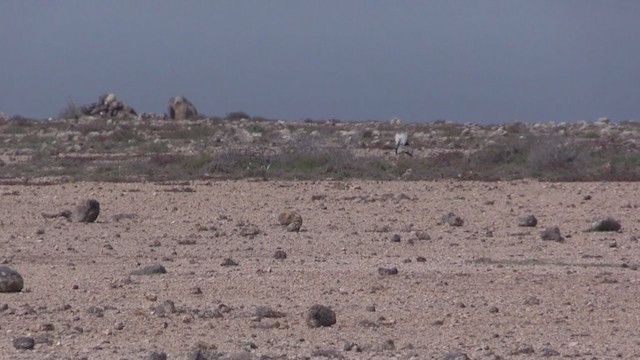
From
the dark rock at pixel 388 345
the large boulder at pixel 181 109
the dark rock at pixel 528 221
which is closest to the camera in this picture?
the dark rock at pixel 388 345

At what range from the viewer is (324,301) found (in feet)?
29.2

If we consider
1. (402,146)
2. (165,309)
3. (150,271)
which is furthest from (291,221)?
(402,146)

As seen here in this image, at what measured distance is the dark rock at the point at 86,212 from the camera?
1463cm

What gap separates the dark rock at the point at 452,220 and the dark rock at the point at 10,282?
6237mm

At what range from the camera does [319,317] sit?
25.7 feet

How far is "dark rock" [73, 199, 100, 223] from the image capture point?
48.0 feet

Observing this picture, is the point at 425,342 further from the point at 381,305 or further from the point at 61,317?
the point at 61,317

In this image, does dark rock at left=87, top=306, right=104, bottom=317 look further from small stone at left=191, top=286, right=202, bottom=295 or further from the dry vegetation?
the dry vegetation

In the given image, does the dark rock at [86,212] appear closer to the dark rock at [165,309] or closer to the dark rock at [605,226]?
the dark rock at [605,226]

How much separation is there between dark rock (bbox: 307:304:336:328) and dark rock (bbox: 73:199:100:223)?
7.20 meters

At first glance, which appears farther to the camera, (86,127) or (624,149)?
(86,127)

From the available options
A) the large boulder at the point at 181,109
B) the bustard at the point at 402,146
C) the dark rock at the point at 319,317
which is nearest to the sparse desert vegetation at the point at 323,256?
the dark rock at the point at 319,317

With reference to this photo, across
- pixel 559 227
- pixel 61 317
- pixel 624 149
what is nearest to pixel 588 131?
pixel 624 149

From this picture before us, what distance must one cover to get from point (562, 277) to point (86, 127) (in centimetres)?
3152
